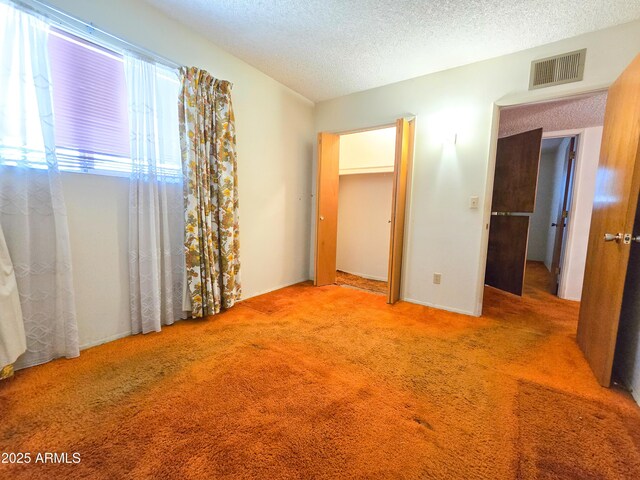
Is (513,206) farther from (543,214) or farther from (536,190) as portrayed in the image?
(543,214)

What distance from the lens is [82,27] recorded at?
1.65 m

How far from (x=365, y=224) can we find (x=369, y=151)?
1099 mm

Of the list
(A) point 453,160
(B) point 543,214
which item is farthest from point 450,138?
(B) point 543,214

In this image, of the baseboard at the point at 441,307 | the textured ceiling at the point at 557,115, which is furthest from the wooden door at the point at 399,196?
the textured ceiling at the point at 557,115

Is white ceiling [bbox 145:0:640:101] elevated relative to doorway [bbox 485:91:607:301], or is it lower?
elevated

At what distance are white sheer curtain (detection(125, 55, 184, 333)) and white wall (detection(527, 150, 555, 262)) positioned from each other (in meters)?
6.64

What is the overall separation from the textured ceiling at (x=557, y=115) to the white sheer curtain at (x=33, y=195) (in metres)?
3.54

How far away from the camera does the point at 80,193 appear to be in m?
1.71

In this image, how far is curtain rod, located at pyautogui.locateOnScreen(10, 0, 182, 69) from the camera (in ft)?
4.79

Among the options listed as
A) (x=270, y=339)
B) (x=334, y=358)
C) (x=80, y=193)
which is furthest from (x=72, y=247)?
(x=334, y=358)

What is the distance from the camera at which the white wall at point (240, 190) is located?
176cm

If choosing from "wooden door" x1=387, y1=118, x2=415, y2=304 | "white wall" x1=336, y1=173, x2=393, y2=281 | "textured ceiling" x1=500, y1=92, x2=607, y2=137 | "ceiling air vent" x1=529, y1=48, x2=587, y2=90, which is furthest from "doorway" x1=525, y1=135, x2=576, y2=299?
"white wall" x1=336, y1=173, x2=393, y2=281

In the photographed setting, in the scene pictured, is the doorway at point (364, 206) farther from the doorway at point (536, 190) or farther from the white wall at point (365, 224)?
the doorway at point (536, 190)

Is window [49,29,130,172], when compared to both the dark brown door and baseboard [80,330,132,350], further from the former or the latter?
the dark brown door
